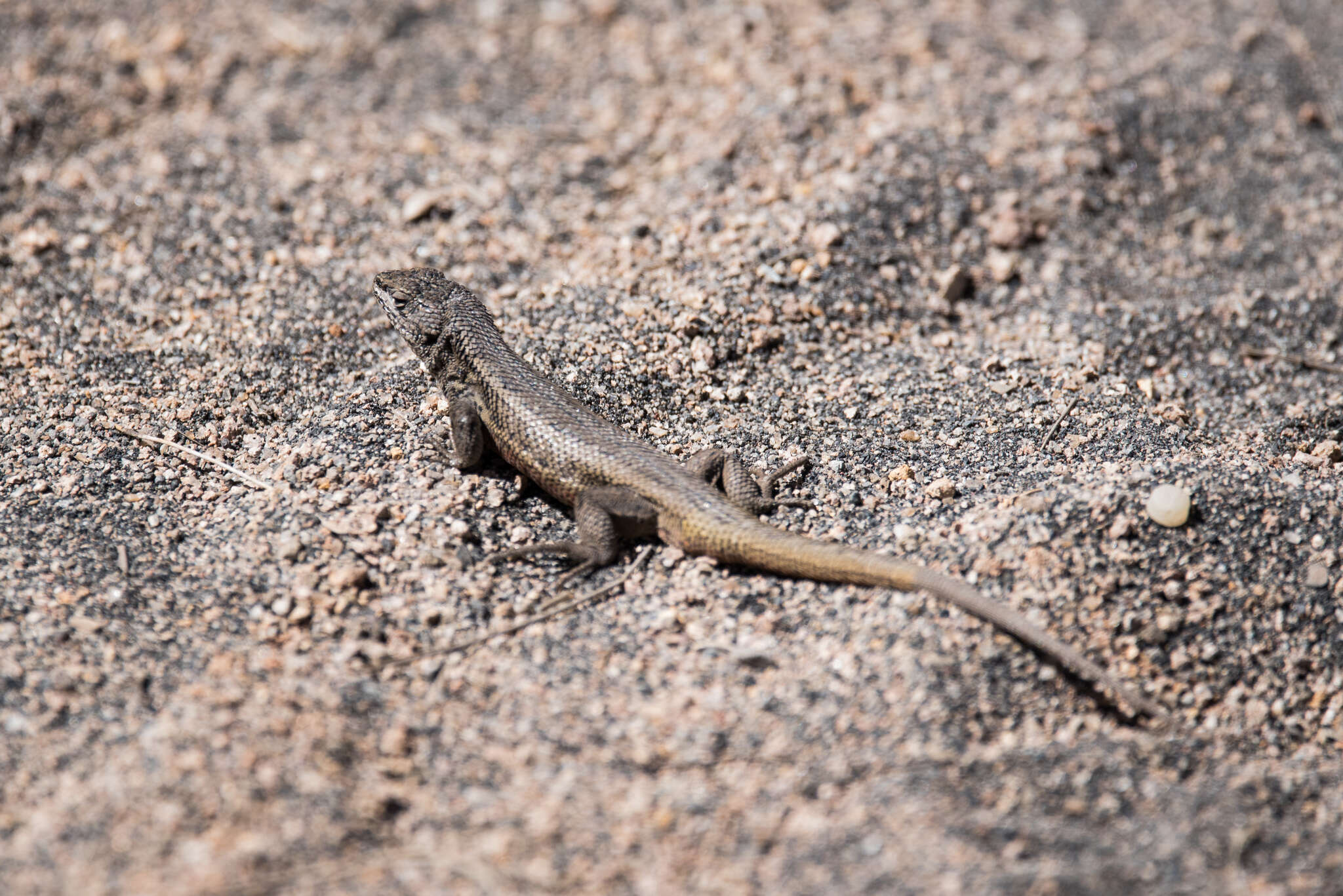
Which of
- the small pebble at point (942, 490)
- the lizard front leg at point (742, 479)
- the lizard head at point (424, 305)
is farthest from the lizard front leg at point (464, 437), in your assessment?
the small pebble at point (942, 490)

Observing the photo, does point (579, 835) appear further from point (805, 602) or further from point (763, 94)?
point (763, 94)

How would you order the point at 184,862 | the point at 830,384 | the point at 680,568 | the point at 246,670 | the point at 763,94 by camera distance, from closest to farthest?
1. the point at 184,862
2. the point at 246,670
3. the point at 680,568
4. the point at 830,384
5. the point at 763,94

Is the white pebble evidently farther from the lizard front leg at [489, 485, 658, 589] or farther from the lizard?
the lizard front leg at [489, 485, 658, 589]

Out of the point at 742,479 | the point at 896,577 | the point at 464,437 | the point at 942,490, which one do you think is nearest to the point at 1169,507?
the point at 942,490

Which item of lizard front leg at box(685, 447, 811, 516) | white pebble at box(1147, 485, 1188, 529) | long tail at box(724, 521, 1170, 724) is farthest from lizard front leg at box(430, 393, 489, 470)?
white pebble at box(1147, 485, 1188, 529)

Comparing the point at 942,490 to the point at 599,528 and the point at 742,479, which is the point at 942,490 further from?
the point at 599,528

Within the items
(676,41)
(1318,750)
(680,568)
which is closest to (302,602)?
(680,568)
